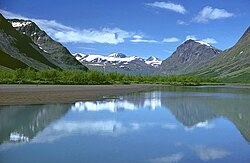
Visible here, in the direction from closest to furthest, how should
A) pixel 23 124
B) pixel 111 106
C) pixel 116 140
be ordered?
pixel 116 140 < pixel 23 124 < pixel 111 106

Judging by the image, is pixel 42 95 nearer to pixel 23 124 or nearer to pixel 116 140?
pixel 23 124

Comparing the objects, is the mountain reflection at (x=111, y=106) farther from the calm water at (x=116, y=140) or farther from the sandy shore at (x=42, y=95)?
the calm water at (x=116, y=140)

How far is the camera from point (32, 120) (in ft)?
90.7

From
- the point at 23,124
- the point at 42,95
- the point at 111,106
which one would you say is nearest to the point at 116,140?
the point at 23,124

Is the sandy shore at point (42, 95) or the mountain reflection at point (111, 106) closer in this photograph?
the mountain reflection at point (111, 106)

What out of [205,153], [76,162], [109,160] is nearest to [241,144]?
[205,153]

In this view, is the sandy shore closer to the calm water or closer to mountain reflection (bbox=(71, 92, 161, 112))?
mountain reflection (bbox=(71, 92, 161, 112))

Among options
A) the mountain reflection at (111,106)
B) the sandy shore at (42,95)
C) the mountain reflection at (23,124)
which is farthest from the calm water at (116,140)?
the sandy shore at (42,95)

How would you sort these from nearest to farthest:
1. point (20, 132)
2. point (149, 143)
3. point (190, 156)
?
point (190, 156), point (149, 143), point (20, 132)

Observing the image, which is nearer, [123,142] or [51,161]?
[51,161]

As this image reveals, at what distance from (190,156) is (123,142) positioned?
4.66 m

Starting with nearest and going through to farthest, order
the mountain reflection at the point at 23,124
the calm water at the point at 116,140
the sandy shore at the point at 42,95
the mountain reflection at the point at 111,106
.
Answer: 1. the calm water at the point at 116,140
2. the mountain reflection at the point at 23,124
3. the mountain reflection at the point at 111,106
4. the sandy shore at the point at 42,95

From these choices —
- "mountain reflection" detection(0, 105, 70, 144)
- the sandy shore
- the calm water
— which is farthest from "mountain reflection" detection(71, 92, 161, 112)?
the calm water

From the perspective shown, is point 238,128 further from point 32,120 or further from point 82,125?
point 32,120
